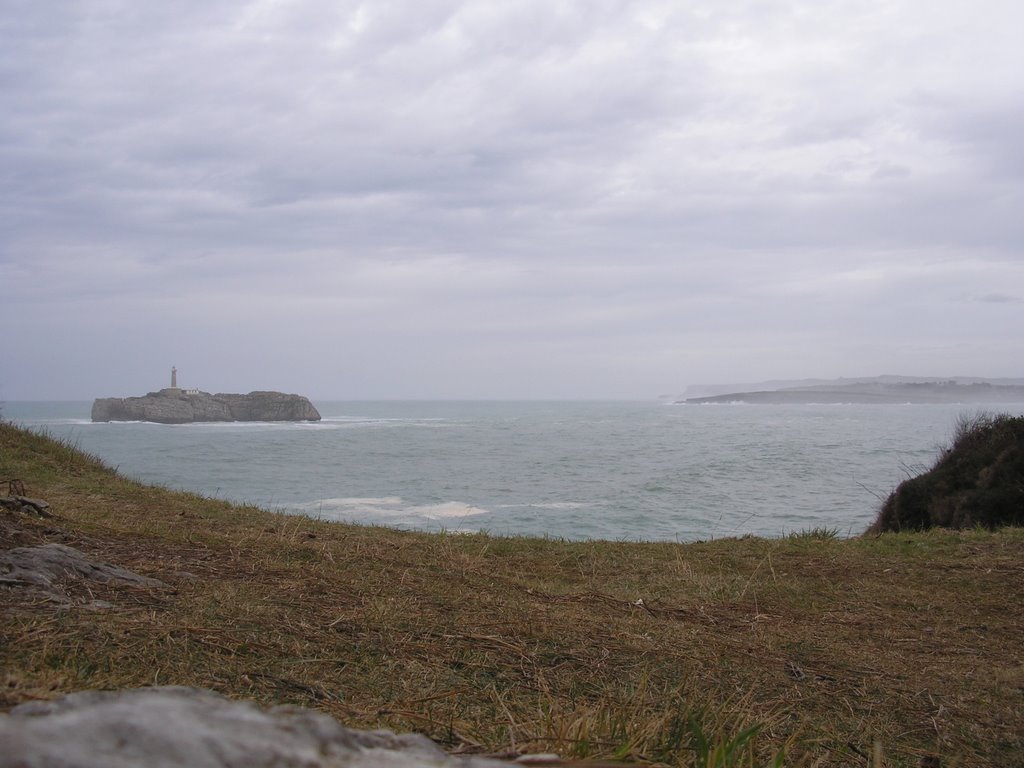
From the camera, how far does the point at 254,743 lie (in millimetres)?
935

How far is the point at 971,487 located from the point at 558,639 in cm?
1065

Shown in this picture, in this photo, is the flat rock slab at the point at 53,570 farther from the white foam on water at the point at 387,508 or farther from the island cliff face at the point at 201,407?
the island cliff face at the point at 201,407

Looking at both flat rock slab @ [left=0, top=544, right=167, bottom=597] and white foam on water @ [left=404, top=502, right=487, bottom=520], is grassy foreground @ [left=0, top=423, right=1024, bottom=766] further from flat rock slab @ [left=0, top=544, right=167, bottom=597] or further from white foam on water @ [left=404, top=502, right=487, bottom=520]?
white foam on water @ [left=404, top=502, right=487, bottom=520]

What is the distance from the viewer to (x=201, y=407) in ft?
306

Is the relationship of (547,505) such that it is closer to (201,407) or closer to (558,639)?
(558,639)

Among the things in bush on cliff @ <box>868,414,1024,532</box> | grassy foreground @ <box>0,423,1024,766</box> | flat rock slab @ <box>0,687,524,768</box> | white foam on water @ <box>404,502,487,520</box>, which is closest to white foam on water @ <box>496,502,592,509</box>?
white foam on water @ <box>404,502,487,520</box>

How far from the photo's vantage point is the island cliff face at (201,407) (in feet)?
299

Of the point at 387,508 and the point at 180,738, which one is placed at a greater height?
the point at 180,738

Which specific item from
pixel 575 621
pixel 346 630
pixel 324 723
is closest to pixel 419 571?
pixel 575 621

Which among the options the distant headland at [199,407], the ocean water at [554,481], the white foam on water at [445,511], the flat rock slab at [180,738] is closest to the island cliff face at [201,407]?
the distant headland at [199,407]

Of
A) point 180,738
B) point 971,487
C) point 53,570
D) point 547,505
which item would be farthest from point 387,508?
point 180,738

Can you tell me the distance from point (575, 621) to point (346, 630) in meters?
1.45

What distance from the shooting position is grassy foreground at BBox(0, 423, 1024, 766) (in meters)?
2.56

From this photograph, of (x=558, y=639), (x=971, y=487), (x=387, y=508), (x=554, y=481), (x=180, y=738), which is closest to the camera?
(x=180, y=738)
